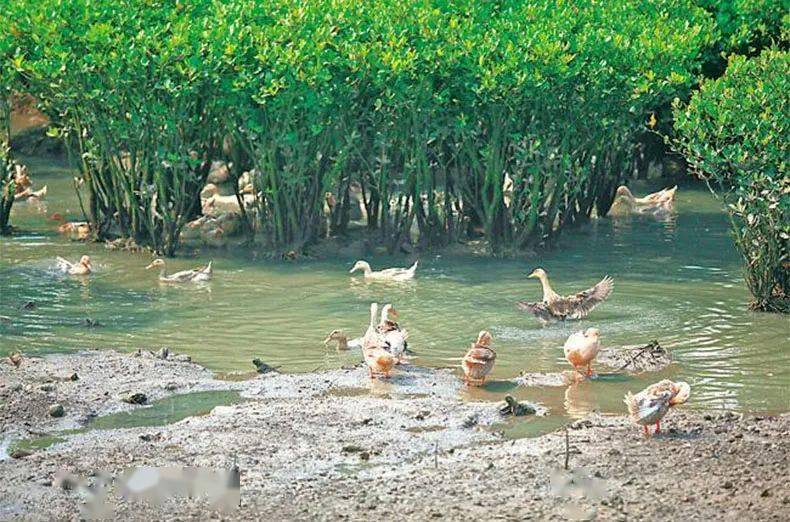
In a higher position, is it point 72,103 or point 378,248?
point 72,103

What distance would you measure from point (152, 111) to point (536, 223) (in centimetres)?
474

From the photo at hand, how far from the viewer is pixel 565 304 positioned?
14.7 m

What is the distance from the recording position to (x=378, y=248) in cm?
1869

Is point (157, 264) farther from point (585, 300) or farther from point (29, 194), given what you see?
point (29, 194)

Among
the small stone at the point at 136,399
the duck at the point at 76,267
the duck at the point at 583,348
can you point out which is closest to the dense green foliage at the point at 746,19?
the duck at the point at 76,267

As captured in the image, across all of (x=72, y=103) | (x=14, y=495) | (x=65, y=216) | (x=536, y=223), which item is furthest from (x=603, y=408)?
(x=65, y=216)

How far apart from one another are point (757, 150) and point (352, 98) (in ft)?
16.9

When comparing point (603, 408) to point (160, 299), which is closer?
point (603, 408)

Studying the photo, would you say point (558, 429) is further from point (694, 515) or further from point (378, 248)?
point (378, 248)

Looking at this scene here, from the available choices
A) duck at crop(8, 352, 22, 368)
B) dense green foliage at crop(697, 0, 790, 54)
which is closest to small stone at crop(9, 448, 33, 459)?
duck at crop(8, 352, 22, 368)

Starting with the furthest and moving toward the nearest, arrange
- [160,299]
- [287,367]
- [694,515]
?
[160,299], [287,367], [694,515]

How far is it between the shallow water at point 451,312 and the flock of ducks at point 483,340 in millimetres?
172

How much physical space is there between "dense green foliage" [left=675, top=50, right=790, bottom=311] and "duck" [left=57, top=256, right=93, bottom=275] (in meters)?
6.71

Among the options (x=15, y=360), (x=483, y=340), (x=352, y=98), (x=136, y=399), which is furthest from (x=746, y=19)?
(x=136, y=399)
